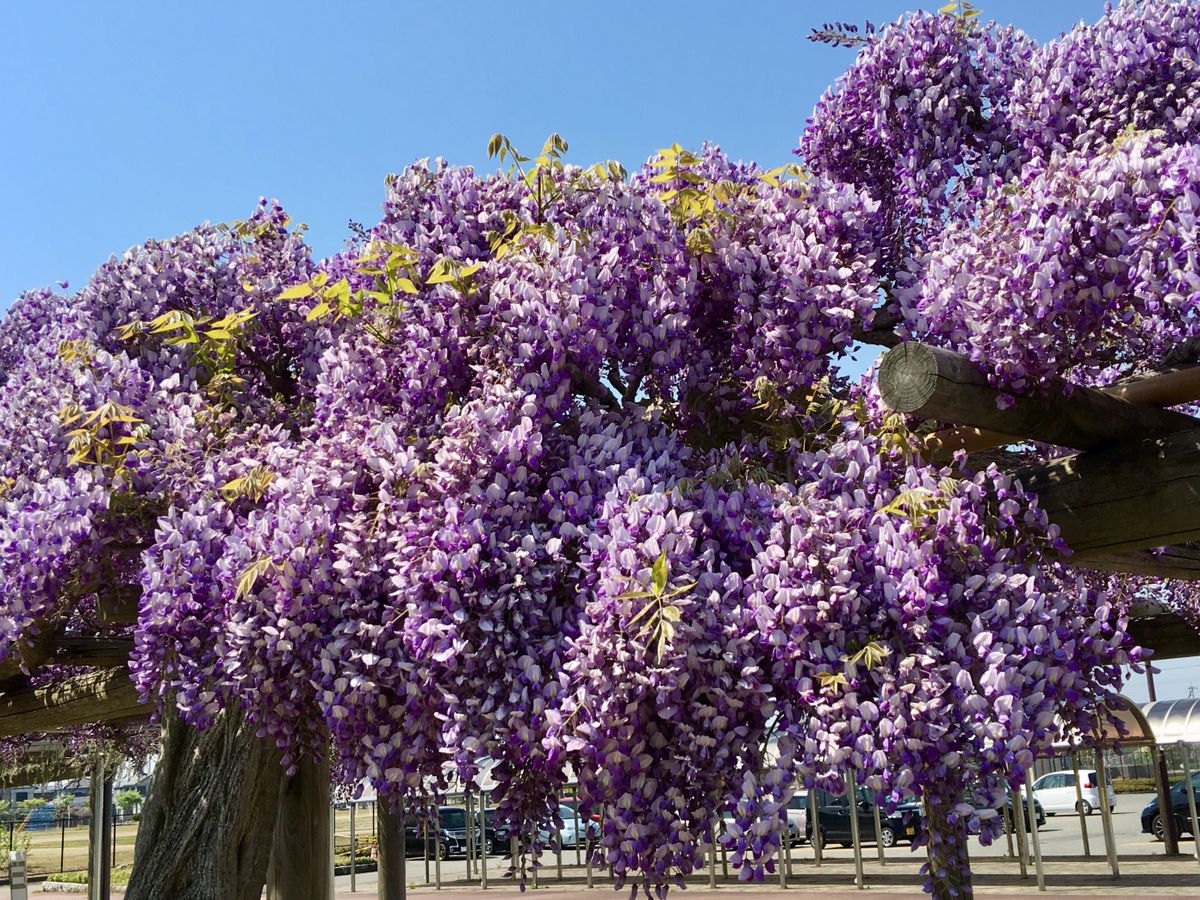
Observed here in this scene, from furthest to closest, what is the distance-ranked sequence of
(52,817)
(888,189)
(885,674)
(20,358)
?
(52,817)
(20,358)
(888,189)
(885,674)

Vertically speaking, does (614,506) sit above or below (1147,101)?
below

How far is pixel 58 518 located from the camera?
16.4ft

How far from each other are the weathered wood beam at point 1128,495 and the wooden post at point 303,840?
5876 mm

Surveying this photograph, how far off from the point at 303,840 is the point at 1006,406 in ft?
21.8

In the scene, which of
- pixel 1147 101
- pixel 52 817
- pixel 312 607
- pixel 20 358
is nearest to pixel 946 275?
pixel 1147 101

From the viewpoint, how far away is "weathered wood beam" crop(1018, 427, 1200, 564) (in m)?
4.44

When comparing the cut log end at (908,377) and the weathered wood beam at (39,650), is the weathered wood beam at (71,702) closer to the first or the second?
the weathered wood beam at (39,650)

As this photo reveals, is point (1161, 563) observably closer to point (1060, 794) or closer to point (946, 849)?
point (946, 849)

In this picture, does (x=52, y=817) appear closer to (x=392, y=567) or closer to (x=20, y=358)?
(x=20, y=358)

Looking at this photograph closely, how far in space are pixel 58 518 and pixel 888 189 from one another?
158 inches

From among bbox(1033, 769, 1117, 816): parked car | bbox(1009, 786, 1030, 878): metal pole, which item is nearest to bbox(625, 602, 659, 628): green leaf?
bbox(1009, 786, 1030, 878): metal pole

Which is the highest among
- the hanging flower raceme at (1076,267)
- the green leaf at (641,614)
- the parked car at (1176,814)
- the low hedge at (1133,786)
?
the hanging flower raceme at (1076,267)

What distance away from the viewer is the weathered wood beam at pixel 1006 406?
3.76 metres

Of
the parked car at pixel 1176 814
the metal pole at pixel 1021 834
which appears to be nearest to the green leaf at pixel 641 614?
the metal pole at pixel 1021 834
